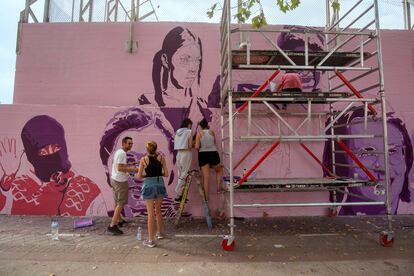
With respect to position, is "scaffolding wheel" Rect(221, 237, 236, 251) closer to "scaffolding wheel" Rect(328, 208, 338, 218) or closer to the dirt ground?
the dirt ground

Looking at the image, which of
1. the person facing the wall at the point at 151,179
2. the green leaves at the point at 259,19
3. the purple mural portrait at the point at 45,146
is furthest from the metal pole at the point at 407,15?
the purple mural portrait at the point at 45,146

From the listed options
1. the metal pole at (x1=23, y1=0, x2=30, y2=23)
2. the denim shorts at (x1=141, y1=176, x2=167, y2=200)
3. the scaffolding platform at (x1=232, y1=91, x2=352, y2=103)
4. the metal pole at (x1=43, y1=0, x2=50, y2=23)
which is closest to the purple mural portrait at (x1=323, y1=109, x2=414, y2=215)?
the scaffolding platform at (x1=232, y1=91, x2=352, y2=103)

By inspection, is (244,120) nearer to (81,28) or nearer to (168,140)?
(168,140)

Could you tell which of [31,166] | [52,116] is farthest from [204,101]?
[31,166]

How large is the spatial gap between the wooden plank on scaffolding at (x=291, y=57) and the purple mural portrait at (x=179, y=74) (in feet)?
5.05

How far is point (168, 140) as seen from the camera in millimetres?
6273

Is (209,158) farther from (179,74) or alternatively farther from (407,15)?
(407,15)

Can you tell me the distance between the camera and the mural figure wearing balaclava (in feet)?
20.2

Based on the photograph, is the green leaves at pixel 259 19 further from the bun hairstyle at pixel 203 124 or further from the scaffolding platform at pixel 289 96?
the bun hairstyle at pixel 203 124

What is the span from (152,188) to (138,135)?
1.99m

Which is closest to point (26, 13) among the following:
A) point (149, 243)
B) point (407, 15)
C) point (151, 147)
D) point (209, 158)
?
point (151, 147)

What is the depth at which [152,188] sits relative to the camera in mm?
4574

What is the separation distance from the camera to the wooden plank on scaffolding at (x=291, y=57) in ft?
15.9

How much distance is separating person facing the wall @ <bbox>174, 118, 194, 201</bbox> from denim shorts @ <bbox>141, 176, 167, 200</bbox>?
4.04 ft
